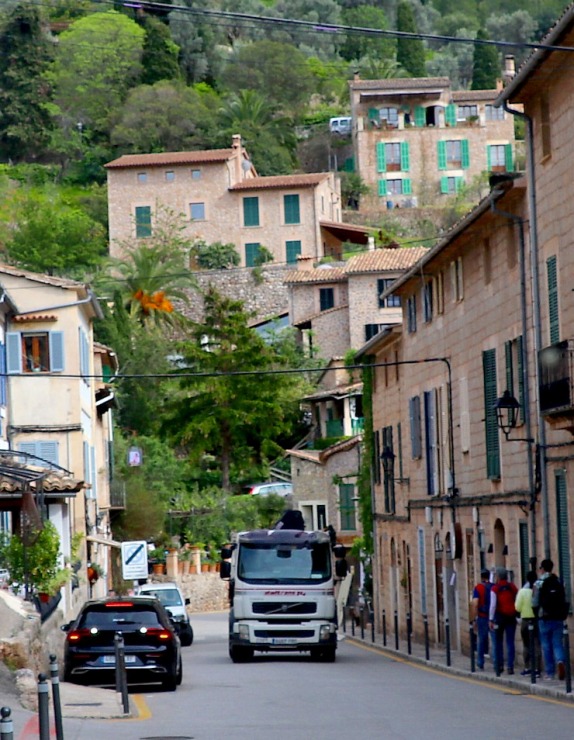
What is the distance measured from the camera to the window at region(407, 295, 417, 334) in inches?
1565

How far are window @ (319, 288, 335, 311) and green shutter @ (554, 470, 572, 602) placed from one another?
194 ft

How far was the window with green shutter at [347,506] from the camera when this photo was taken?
6262 centimetres

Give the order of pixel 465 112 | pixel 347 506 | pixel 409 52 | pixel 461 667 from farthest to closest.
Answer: pixel 409 52 → pixel 465 112 → pixel 347 506 → pixel 461 667

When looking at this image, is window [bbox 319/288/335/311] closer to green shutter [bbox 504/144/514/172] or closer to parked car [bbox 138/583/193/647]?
green shutter [bbox 504/144/514/172]

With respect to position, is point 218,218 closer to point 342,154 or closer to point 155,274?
point 155,274

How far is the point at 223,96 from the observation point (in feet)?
457

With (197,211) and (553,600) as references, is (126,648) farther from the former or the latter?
(197,211)

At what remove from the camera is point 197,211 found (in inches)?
4065

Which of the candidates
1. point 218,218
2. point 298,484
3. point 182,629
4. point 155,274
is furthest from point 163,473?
point 218,218

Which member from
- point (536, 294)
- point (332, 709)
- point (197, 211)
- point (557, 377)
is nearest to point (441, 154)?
point (197, 211)

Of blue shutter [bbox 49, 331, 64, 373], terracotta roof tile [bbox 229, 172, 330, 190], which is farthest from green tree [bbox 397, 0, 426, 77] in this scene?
blue shutter [bbox 49, 331, 64, 373]

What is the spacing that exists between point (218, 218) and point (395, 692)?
8193 centimetres

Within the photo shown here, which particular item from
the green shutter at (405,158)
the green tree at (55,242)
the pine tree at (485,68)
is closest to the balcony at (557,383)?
the green tree at (55,242)

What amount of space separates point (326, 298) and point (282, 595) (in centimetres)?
5407
